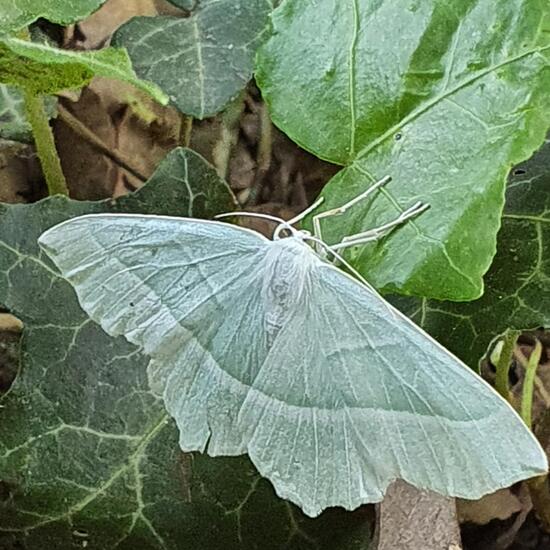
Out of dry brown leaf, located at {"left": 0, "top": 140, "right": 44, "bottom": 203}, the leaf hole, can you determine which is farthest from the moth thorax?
dry brown leaf, located at {"left": 0, "top": 140, "right": 44, "bottom": 203}

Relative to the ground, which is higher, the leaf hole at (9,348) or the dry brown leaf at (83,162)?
the dry brown leaf at (83,162)

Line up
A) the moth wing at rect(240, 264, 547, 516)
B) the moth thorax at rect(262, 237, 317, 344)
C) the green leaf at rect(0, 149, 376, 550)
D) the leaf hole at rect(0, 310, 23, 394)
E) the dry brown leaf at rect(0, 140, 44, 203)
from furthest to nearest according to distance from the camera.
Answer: the dry brown leaf at rect(0, 140, 44, 203), the leaf hole at rect(0, 310, 23, 394), the green leaf at rect(0, 149, 376, 550), the moth thorax at rect(262, 237, 317, 344), the moth wing at rect(240, 264, 547, 516)

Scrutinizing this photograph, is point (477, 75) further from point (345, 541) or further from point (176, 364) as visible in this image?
point (345, 541)

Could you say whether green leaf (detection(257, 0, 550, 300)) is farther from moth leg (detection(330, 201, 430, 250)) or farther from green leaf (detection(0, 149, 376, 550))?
green leaf (detection(0, 149, 376, 550))

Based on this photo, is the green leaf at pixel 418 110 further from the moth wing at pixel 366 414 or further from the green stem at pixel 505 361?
the green stem at pixel 505 361

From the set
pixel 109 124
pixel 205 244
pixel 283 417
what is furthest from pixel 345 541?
pixel 109 124

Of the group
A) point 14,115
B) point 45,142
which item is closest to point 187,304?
point 45,142


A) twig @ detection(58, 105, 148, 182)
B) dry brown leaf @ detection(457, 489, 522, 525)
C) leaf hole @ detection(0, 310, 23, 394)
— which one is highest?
twig @ detection(58, 105, 148, 182)

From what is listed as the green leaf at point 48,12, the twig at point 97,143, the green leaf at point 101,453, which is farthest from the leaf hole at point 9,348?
the green leaf at point 48,12
